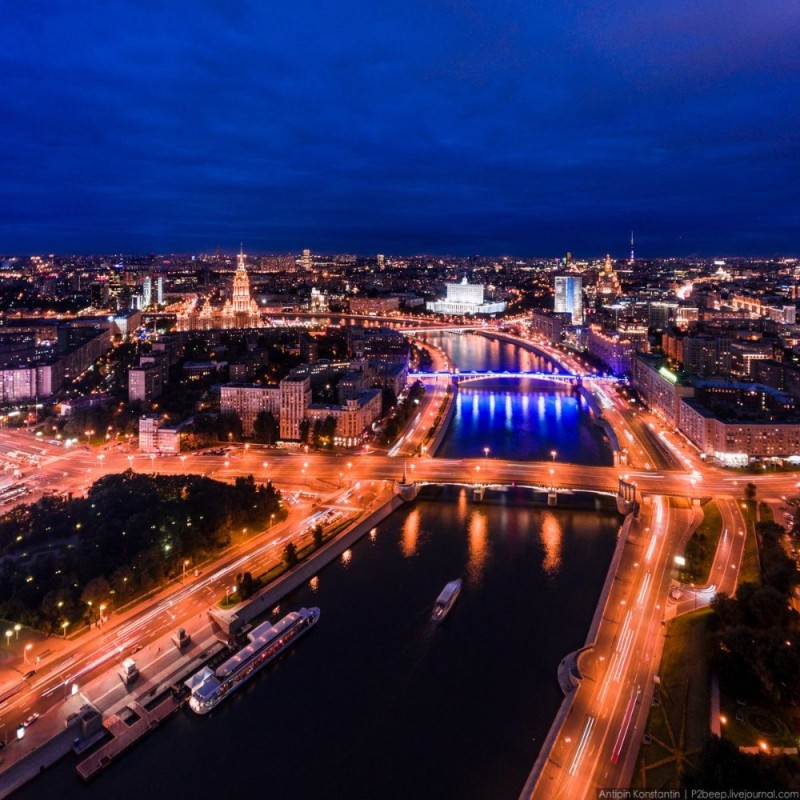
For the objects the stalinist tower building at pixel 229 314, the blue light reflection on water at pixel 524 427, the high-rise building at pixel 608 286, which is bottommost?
the blue light reflection on water at pixel 524 427

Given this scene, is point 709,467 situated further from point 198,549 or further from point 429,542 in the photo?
point 198,549

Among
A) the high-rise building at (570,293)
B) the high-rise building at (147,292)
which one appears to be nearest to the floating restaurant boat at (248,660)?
the high-rise building at (147,292)

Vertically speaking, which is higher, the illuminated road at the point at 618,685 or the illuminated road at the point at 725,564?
the illuminated road at the point at 725,564

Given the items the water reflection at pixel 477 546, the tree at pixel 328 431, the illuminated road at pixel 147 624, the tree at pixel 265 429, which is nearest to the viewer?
the illuminated road at pixel 147 624

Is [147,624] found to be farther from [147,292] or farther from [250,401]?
[147,292]

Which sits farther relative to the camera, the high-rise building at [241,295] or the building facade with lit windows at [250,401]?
the high-rise building at [241,295]

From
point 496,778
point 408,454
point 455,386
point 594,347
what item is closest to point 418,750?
point 496,778

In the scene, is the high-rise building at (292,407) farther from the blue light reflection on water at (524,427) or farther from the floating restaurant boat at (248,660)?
the floating restaurant boat at (248,660)

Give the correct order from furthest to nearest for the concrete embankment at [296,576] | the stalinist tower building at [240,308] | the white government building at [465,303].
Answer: the white government building at [465,303] → the stalinist tower building at [240,308] → the concrete embankment at [296,576]
